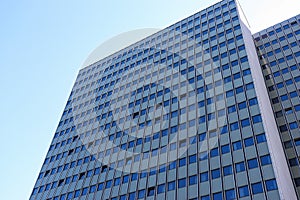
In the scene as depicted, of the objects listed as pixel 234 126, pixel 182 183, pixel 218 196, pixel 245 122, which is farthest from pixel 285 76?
pixel 218 196

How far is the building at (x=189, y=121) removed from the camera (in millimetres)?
40906

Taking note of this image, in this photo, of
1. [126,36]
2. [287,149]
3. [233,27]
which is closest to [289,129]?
[287,149]

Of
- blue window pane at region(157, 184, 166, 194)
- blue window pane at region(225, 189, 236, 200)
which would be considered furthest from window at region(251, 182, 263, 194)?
blue window pane at region(157, 184, 166, 194)

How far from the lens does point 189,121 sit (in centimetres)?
4975

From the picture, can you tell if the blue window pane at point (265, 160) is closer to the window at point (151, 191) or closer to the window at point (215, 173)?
the window at point (215, 173)

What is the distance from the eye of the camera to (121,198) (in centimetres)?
4688

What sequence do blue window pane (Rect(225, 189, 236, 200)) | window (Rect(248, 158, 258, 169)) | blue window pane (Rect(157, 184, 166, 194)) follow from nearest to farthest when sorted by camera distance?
blue window pane (Rect(225, 189, 236, 200)) → window (Rect(248, 158, 258, 169)) → blue window pane (Rect(157, 184, 166, 194))

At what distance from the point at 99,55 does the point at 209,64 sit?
A: 119 feet

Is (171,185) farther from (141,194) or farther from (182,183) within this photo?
(141,194)

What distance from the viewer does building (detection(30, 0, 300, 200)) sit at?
40.9 meters

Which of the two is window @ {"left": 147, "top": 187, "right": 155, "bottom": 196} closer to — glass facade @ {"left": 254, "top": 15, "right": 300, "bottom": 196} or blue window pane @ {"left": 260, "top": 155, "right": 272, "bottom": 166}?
blue window pane @ {"left": 260, "top": 155, "right": 272, "bottom": 166}

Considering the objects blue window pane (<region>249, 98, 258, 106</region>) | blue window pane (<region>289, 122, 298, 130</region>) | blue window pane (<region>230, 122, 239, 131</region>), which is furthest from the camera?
blue window pane (<region>289, 122, 298, 130</region>)

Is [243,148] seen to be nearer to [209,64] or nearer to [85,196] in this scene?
[209,64]

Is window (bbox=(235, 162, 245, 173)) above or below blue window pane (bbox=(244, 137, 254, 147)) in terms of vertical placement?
below
